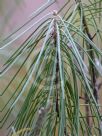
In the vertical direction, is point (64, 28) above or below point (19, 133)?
above

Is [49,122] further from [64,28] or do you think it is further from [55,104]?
[64,28]

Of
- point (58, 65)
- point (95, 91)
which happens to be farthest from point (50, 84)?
point (95, 91)

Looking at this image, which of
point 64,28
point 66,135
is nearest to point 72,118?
point 66,135

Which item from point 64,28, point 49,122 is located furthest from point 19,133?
point 64,28

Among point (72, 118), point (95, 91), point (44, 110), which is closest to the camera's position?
point (44, 110)

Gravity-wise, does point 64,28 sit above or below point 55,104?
above

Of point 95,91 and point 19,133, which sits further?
point 95,91

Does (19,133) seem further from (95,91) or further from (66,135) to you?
(95,91)

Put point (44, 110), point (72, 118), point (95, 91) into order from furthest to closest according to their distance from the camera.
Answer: point (95, 91), point (72, 118), point (44, 110)

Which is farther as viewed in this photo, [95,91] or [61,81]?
[95,91]
